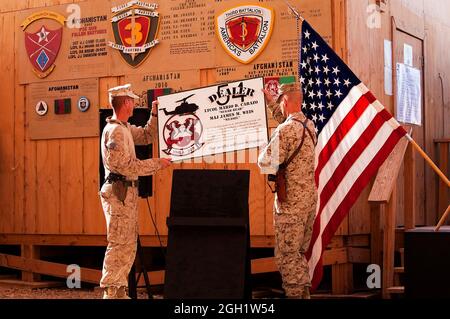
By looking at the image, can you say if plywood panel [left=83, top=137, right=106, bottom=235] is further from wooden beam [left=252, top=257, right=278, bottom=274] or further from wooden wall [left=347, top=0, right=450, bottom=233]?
wooden wall [left=347, top=0, right=450, bottom=233]

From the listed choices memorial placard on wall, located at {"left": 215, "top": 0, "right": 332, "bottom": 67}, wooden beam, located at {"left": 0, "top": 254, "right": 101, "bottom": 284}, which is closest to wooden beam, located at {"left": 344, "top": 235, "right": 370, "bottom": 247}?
memorial placard on wall, located at {"left": 215, "top": 0, "right": 332, "bottom": 67}

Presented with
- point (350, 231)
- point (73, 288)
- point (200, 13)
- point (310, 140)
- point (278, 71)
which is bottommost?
point (73, 288)

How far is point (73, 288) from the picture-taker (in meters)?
10.4

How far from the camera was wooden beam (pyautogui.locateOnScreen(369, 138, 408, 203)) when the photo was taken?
7980mm

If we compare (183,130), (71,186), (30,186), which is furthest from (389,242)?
(30,186)

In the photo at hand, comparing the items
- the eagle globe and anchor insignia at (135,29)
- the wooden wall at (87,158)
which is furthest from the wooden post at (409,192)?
the eagle globe and anchor insignia at (135,29)

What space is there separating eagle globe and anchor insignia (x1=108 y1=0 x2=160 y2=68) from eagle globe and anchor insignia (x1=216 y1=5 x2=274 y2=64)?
0.87 metres

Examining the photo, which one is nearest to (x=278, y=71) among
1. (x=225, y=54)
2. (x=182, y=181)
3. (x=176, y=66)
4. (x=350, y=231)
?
(x=225, y=54)

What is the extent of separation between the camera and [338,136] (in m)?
7.86

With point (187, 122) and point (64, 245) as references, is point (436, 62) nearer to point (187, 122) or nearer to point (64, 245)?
point (187, 122)

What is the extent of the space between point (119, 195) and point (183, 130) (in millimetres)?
1032

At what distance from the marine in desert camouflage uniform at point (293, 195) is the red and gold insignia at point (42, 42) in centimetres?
394

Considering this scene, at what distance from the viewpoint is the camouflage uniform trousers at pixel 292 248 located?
7406mm

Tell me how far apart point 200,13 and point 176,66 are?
0.67 m
